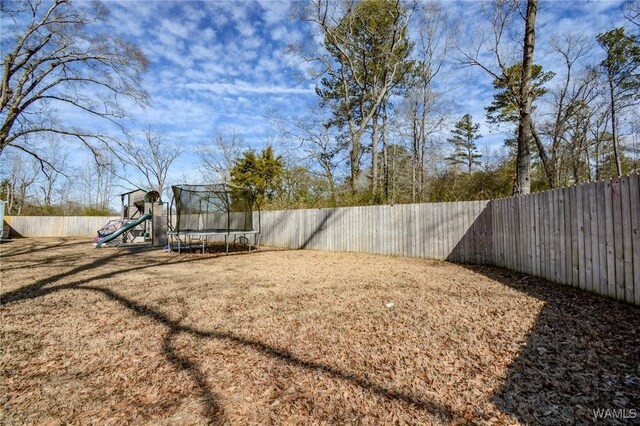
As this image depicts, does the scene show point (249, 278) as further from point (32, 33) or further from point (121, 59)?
point (32, 33)

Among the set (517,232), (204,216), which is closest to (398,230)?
(517,232)

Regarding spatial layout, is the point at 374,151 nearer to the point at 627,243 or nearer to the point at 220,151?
the point at 627,243

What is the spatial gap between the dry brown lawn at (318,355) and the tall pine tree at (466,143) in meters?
23.8

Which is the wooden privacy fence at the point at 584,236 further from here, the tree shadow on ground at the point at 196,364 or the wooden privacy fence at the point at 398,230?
the tree shadow on ground at the point at 196,364

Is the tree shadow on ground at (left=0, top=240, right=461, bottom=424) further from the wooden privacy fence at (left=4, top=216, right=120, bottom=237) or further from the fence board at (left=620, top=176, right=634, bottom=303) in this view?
the wooden privacy fence at (left=4, top=216, right=120, bottom=237)

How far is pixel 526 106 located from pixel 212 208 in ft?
31.7

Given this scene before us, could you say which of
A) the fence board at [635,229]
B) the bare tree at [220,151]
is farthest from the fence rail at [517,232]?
the bare tree at [220,151]

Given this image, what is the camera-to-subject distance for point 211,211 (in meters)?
10.5

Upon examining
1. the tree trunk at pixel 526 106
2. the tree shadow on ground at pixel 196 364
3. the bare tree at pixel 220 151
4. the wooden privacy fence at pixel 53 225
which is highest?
the bare tree at pixel 220 151

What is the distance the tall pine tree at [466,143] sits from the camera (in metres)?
25.1

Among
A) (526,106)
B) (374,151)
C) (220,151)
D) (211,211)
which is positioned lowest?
(211,211)

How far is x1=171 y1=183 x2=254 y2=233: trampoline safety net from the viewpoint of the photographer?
9484mm

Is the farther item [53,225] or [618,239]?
[53,225]

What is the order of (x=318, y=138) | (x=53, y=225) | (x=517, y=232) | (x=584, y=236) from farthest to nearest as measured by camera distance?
(x=53, y=225), (x=318, y=138), (x=517, y=232), (x=584, y=236)
